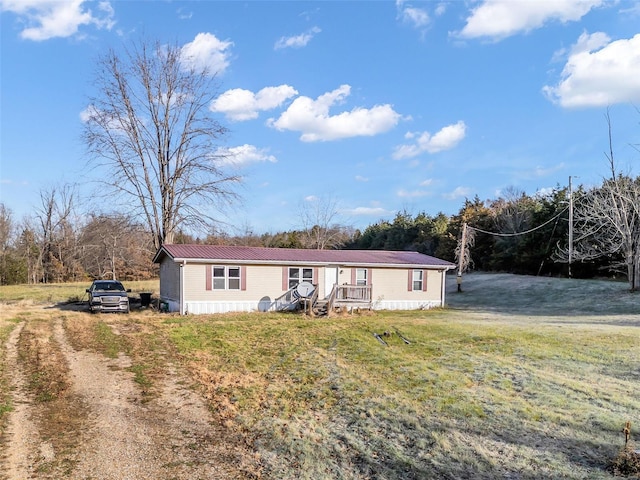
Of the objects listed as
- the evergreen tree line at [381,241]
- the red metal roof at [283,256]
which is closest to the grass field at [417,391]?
the red metal roof at [283,256]

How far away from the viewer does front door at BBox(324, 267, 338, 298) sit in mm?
21953

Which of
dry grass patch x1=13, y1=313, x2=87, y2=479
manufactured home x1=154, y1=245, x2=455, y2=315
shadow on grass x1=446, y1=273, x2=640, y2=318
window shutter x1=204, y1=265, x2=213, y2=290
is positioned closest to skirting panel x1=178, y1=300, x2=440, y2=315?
manufactured home x1=154, y1=245, x2=455, y2=315

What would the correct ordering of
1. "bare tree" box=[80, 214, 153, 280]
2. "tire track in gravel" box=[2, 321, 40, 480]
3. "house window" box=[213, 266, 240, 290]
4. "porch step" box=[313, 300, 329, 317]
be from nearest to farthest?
1. "tire track in gravel" box=[2, 321, 40, 480]
2. "house window" box=[213, 266, 240, 290]
3. "porch step" box=[313, 300, 329, 317]
4. "bare tree" box=[80, 214, 153, 280]

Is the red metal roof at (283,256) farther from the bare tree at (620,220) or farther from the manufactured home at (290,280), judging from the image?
the bare tree at (620,220)

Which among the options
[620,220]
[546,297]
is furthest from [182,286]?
[620,220]

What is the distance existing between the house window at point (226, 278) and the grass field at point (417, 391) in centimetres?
340

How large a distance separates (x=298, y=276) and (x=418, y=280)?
6871 mm

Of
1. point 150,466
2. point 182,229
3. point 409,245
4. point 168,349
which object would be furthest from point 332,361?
point 409,245

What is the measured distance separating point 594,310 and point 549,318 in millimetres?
4732

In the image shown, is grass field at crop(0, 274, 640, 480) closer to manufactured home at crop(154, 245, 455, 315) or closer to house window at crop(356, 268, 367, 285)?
manufactured home at crop(154, 245, 455, 315)

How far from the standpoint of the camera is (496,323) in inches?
656

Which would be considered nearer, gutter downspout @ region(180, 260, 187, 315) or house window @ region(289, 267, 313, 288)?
gutter downspout @ region(180, 260, 187, 315)

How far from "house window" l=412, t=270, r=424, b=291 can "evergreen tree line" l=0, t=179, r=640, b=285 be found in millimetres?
13909

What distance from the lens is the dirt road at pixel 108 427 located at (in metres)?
4.93
